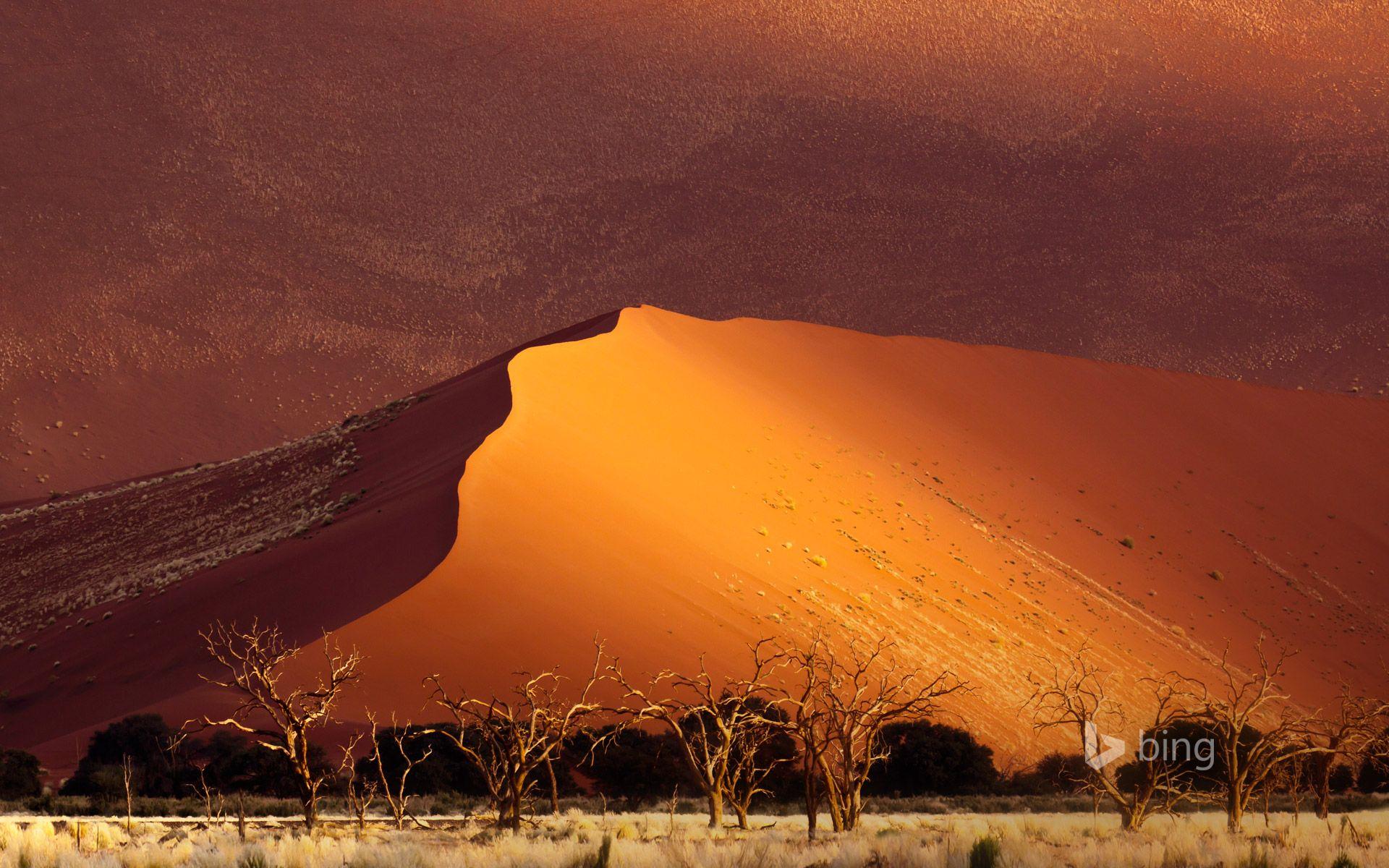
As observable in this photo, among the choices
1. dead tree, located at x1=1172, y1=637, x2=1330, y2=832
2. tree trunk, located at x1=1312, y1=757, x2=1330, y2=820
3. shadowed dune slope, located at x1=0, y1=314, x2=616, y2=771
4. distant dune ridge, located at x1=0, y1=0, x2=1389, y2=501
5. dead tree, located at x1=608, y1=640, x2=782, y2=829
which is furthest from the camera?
distant dune ridge, located at x1=0, y1=0, x2=1389, y2=501

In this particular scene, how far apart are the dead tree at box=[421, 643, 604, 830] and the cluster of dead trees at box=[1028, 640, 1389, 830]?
638cm

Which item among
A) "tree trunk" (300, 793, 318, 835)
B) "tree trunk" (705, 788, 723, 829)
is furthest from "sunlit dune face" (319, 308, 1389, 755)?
"tree trunk" (705, 788, 723, 829)

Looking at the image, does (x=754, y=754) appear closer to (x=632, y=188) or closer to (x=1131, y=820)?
(x=1131, y=820)

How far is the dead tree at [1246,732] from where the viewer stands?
19.4m

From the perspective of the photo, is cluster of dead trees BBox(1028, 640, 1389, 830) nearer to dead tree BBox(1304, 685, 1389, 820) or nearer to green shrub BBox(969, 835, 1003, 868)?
dead tree BBox(1304, 685, 1389, 820)

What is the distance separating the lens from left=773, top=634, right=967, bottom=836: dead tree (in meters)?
18.6

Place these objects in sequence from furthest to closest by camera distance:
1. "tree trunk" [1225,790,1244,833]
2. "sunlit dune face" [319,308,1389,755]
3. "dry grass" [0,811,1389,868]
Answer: "sunlit dune face" [319,308,1389,755]
"tree trunk" [1225,790,1244,833]
"dry grass" [0,811,1389,868]

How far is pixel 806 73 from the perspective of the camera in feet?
279

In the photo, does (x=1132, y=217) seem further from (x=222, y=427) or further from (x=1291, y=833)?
(x=1291, y=833)

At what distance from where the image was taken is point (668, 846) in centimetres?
1433

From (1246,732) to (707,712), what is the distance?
572 inches

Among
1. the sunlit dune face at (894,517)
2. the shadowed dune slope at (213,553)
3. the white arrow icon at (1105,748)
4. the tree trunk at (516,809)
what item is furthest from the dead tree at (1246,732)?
the shadowed dune slope at (213,553)

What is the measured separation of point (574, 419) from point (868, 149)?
49.1 m

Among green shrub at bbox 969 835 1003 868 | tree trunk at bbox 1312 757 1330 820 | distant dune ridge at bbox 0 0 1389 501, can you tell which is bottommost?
tree trunk at bbox 1312 757 1330 820
